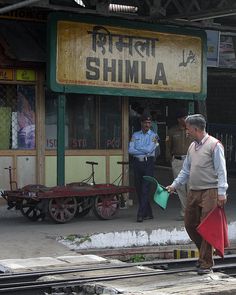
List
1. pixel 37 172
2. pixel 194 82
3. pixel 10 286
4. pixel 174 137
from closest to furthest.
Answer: pixel 10 286
pixel 174 137
pixel 37 172
pixel 194 82

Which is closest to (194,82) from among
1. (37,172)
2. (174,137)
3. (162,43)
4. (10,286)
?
(162,43)

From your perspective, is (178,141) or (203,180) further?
(178,141)

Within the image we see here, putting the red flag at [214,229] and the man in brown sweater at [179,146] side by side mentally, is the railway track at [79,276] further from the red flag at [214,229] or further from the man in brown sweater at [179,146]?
the man in brown sweater at [179,146]

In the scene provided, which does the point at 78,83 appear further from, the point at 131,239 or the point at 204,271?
the point at 204,271

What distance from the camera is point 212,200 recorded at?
7324 millimetres

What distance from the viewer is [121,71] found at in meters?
12.2

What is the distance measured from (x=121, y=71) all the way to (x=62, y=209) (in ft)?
9.35

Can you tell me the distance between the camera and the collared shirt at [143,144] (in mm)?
11430

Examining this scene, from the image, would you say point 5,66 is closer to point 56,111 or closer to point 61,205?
point 56,111

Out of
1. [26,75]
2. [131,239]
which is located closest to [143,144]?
[131,239]

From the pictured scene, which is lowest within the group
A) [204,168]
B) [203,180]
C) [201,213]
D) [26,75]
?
[201,213]

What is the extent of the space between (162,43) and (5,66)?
3060 millimetres

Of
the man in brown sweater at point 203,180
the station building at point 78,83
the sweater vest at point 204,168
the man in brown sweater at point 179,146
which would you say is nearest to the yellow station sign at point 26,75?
the station building at point 78,83

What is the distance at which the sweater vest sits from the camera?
7.39 meters
